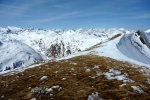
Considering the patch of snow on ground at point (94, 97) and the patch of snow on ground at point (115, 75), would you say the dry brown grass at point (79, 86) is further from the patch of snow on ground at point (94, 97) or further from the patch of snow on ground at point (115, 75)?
the patch of snow on ground at point (115, 75)

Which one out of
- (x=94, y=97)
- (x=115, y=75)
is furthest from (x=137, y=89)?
(x=94, y=97)

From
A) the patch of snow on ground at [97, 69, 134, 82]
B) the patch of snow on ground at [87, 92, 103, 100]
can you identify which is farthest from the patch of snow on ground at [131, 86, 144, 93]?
the patch of snow on ground at [87, 92, 103, 100]

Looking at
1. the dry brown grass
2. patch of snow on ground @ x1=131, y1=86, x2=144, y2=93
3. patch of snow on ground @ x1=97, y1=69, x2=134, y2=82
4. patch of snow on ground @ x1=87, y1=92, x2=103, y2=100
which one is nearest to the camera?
patch of snow on ground @ x1=87, y1=92, x2=103, y2=100

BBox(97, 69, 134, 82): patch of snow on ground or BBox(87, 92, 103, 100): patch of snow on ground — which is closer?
BBox(87, 92, 103, 100): patch of snow on ground

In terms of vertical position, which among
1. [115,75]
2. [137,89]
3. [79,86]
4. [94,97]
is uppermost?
[79,86]


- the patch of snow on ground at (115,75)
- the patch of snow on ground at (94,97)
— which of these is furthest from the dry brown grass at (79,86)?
the patch of snow on ground at (115,75)

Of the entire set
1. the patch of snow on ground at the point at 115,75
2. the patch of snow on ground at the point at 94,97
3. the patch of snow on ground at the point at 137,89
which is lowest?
the patch of snow on ground at the point at 137,89

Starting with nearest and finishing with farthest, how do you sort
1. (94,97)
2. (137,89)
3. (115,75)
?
(94,97)
(137,89)
(115,75)

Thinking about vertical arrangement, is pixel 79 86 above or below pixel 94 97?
above

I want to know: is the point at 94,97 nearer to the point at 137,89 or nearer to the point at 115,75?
the point at 137,89

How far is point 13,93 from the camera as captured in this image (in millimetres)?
23188

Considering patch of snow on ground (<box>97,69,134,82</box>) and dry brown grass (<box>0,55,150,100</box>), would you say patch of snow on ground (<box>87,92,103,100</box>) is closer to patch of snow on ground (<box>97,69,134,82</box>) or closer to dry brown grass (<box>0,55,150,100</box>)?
dry brown grass (<box>0,55,150,100</box>)

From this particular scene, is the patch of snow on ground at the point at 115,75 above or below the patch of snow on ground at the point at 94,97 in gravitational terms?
above

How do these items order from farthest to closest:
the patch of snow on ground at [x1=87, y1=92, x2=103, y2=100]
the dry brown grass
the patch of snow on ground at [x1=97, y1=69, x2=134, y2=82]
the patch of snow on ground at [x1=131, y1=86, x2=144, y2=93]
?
the patch of snow on ground at [x1=97, y1=69, x2=134, y2=82], the patch of snow on ground at [x1=131, y1=86, x2=144, y2=93], the dry brown grass, the patch of snow on ground at [x1=87, y1=92, x2=103, y2=100]
